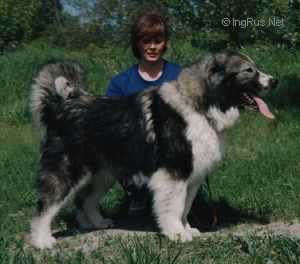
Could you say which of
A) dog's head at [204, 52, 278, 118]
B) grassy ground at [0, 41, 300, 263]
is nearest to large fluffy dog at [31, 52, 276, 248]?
dog's head at [204, 52, 278, 118]

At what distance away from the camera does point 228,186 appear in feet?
21.6

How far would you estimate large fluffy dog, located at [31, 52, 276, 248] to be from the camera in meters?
5.00

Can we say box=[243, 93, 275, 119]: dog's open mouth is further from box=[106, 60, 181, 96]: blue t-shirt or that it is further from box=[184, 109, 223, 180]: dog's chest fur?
box=[106, 60, 181, 96]: blue t-shirt

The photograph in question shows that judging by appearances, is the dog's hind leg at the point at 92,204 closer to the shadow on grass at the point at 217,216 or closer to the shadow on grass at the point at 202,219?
the shadow on grass at the point at 202,219

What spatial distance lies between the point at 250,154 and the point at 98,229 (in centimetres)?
262

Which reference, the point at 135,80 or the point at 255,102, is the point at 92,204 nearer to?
the point at 135,80

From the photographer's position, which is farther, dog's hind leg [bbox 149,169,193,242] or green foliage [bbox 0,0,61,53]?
green foliage [bbox 0,0,61,53]

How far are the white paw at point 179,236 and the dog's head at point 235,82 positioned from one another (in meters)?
1.00

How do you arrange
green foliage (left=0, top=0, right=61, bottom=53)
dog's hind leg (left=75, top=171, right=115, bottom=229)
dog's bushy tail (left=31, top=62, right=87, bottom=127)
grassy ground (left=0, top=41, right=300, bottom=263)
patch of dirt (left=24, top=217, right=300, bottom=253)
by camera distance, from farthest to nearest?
1. green foliage (left=0, top=0, right=61, bottom=53)
2. dog's hind leg (left=75, top=171, right=115, bottom=229)
3. dog's bushy tail (left=31, top=62, right=87, bottom=127)
4. patch of dirt (left=24, top=217, right=300, bottom=253)
5. grassy ground (left=0, top=41, right=300, bottom=263)

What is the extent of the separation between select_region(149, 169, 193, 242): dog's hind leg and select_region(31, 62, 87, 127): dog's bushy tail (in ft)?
3.27

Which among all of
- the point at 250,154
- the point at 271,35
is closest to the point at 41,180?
the point at 250,154

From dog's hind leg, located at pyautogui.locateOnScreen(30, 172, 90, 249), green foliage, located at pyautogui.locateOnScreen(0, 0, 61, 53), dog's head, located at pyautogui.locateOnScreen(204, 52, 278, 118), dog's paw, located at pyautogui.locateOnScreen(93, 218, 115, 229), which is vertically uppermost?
dog's head, located at pyautogui.locateOnScreen(204, 52, 278, 118)

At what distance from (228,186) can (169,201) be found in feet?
5.31

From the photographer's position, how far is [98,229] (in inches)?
228
